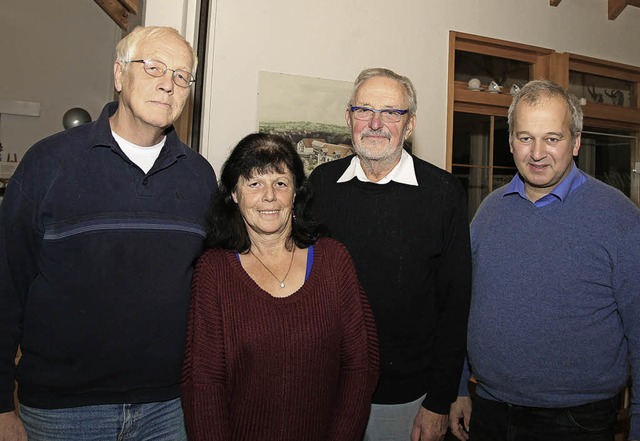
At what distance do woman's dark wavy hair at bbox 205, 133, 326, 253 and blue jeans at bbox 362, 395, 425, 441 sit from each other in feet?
2.08

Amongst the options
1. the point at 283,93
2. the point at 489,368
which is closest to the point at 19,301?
the point at 489,368

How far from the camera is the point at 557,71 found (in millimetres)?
4293

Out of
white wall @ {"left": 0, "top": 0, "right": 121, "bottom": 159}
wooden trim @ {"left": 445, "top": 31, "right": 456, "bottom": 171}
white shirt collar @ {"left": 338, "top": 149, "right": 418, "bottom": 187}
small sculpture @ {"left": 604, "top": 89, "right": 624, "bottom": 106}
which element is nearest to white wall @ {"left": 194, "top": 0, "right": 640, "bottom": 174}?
wooden trim @ {"left": 445, "top": 31, "right": 456, "bottom": 171}

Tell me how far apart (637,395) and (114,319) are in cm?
165

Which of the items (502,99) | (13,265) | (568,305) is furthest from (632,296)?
(502,99)

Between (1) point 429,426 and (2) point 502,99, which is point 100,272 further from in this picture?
(2) point 502,99

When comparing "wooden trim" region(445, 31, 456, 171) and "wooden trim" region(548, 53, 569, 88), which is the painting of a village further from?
"wooden trim" region(548, 53, 569, 88)

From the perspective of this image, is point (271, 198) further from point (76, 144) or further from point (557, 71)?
point (557, 71)

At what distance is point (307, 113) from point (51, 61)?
178 inches

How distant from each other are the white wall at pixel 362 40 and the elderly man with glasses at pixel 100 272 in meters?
1.61

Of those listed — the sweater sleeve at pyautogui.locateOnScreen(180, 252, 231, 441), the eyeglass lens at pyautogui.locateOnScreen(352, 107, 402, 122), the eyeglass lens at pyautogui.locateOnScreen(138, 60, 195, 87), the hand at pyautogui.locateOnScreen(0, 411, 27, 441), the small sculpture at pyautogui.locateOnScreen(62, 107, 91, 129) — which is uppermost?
the small sculpture at pyautogui.locateOnScreen(62, 107, 91, 129)

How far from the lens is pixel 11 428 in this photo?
1.41 m

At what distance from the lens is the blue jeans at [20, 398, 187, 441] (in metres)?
1.43

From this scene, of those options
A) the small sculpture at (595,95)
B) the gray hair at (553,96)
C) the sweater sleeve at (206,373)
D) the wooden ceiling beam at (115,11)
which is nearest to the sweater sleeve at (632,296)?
the gray hair at (553,96)
